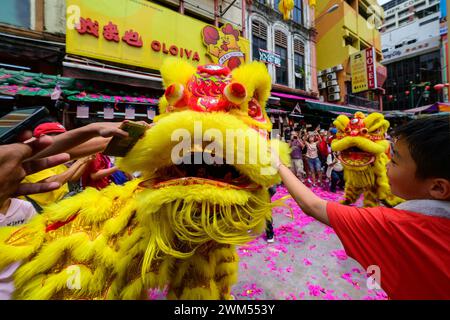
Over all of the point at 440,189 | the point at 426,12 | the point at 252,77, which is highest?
the point at 426,12

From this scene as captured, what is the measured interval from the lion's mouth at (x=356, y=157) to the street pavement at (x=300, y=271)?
1160mm

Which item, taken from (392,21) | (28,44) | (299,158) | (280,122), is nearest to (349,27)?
→ (280,122)

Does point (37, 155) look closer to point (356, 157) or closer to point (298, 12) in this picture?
point (356, 157)

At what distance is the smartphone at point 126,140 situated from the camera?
937 millimetres

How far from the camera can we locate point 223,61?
7.55 m

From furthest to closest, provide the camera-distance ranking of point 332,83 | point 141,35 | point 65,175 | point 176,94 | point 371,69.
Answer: point 332,83 → point 371,69 → point 141,35 → point 65,175 → point 176,94

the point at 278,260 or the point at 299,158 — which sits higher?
the point at 299,158

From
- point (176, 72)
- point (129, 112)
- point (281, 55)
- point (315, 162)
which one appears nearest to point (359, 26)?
point (281, 55)

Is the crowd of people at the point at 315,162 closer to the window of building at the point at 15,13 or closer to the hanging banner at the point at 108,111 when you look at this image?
the hanging banner at the point at 108,111

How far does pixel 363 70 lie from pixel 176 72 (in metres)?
13.9

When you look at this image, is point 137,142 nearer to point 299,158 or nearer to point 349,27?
point 299,158

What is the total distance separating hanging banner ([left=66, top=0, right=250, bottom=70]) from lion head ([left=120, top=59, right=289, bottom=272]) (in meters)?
5.74

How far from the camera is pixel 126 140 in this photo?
963mm

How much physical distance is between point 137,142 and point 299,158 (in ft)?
20.5
